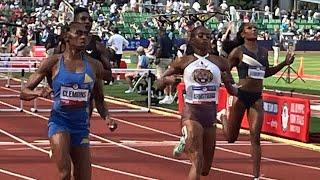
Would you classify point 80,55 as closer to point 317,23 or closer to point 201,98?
point 201,98

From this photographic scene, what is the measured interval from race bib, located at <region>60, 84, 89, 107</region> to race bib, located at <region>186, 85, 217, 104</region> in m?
1.67

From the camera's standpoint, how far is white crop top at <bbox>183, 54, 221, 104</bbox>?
9758 millimetres

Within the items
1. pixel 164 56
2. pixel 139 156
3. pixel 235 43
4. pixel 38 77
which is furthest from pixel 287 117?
pixel 38 77

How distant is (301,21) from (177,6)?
618 inches

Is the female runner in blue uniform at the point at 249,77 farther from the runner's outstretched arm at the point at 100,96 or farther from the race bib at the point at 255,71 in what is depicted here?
the runner's outstretched arm at the point at 100,96

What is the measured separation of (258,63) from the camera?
38.5 feet

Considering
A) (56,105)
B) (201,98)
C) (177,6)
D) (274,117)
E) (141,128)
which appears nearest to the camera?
(56,105)

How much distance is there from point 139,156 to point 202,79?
16.4 ft

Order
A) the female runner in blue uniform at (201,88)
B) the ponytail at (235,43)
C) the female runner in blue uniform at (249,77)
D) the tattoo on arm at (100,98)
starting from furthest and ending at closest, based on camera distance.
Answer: the ponytail at (235,43) < the female runner in blue uniform at (249,77) < the female runner in blue uniform at (201,88) < the tattoo on arm at (100,98)

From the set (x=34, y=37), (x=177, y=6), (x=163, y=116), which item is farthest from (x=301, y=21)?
(x=163, y=116)

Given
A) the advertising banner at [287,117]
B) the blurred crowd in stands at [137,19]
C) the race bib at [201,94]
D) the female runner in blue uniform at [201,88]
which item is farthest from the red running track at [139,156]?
the blurred crowd in stands at [137,19]

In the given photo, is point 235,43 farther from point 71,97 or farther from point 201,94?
point 71,97

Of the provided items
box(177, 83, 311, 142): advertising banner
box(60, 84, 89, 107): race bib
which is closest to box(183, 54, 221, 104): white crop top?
box(60, 84, 89, 107): race bib

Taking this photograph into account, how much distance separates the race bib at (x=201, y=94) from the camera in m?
9.77
